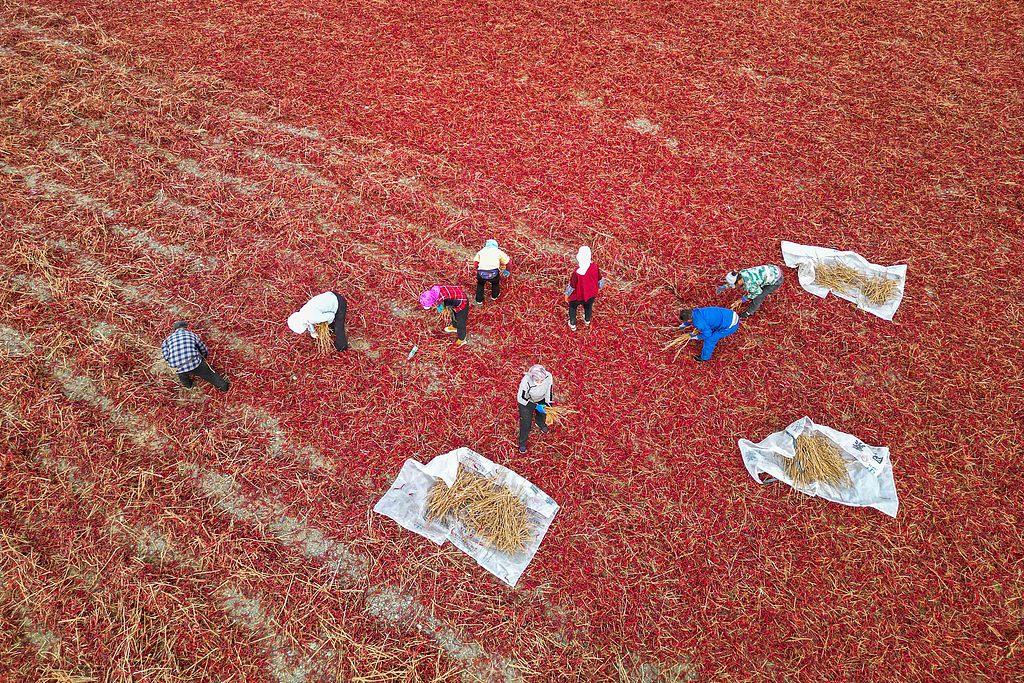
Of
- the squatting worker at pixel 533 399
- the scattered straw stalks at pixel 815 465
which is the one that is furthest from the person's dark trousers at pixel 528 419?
the scattered straw stalks at pixel 815 465

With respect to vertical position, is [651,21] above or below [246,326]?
above

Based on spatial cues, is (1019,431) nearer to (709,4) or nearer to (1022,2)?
(709,4)

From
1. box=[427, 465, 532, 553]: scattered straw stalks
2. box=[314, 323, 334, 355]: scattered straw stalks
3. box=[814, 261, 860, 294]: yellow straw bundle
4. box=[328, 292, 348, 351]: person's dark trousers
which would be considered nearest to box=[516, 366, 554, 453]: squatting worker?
box=[427, 465, 532, 553]: scattered straw stalks

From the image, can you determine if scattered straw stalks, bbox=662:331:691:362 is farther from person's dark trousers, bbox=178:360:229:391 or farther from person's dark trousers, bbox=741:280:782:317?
person's dark trousers, bbox=178:360:229:391

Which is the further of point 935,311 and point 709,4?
point 709,4

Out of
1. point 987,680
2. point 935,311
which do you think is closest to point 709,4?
point 935,311

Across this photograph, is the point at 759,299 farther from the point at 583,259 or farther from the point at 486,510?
the point at 486,510
